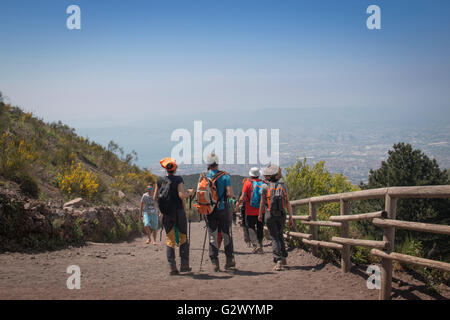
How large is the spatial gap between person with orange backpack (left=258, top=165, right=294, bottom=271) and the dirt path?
38 cm

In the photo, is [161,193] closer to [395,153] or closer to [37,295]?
[37,295]

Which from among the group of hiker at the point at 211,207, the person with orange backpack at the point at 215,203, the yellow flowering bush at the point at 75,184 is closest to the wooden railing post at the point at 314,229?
the group of hiker at the point at 211,207

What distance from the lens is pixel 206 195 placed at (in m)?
6.97

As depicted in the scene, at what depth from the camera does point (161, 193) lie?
6945mm

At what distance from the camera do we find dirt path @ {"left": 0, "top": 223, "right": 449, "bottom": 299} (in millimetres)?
5338

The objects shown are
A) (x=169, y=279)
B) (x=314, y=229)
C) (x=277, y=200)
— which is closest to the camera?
(x=169, y=279)

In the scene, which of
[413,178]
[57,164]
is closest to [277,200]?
[57,164]

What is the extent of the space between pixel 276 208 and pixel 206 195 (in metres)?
1.39

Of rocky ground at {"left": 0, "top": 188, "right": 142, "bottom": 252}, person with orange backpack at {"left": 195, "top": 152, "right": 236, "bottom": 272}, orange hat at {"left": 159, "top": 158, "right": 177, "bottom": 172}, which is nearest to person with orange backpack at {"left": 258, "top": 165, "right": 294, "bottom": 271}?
person with orange backpack at {"left": 195, "top": 152, "right": 236, "bottom": 272}

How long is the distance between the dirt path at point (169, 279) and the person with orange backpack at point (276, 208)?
0.38 m

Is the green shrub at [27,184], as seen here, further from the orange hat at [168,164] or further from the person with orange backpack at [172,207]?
the orange hat at [168,164]

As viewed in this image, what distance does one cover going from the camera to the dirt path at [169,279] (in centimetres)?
534

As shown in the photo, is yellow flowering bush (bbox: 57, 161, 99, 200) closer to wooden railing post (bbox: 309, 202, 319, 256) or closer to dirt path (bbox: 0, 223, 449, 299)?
dirt path (bbox: 0, 223, 449, 299)

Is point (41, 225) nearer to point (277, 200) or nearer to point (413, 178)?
point (277, 200)
